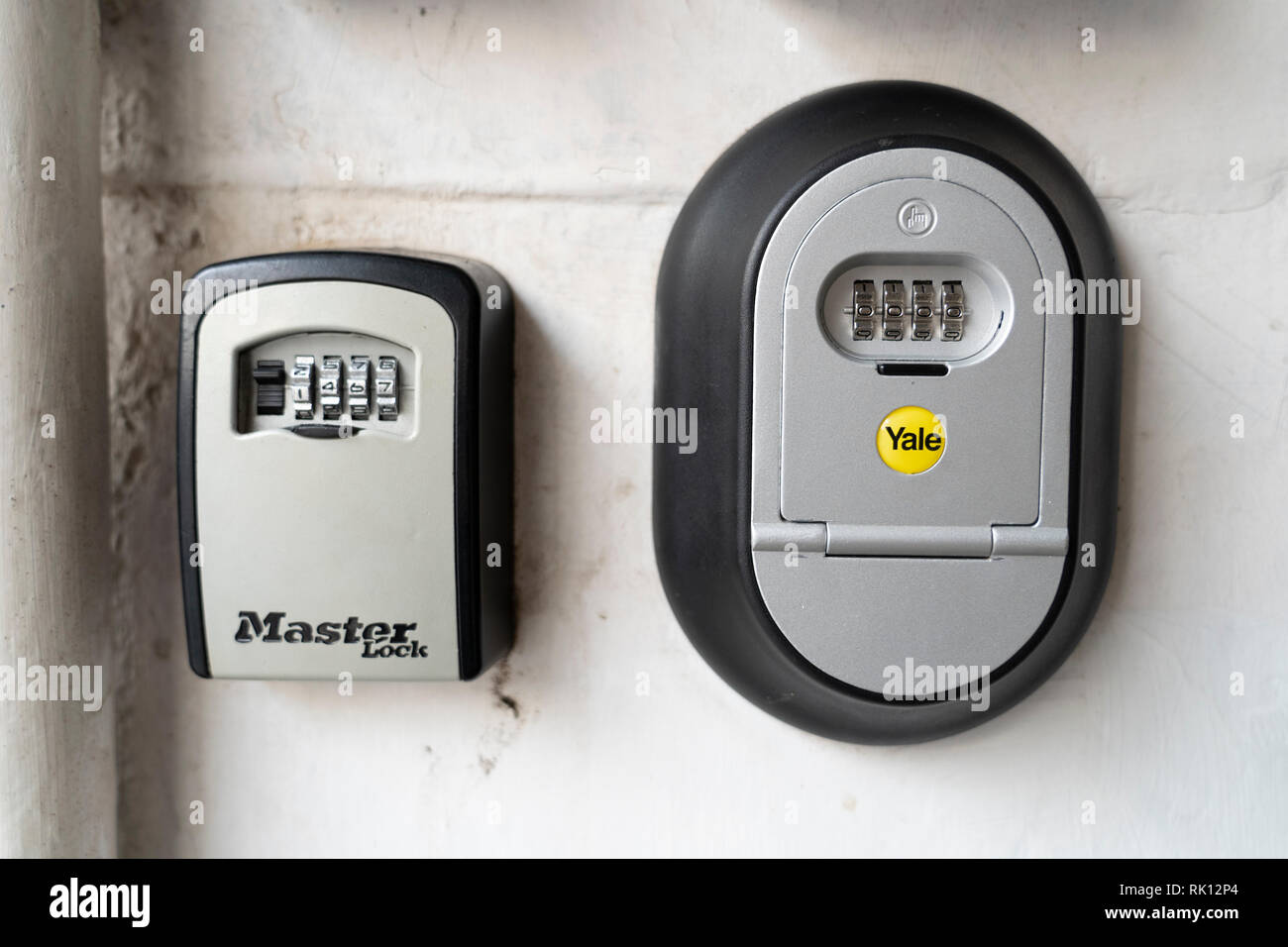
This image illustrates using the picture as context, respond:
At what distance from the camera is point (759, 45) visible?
64 centimetres

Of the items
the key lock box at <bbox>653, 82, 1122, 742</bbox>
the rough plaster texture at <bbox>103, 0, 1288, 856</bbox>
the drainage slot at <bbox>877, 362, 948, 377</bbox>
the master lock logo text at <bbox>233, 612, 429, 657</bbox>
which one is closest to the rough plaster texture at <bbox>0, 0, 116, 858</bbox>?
the rough plaster texture at <bbox>103, 0, 1288, 856</bbox>

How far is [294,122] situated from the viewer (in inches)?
25.8

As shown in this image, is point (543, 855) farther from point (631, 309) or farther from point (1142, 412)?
point (1142, 412)

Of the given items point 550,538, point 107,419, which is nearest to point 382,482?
point 550,538

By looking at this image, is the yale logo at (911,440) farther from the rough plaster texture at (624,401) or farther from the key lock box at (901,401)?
the rough plaster texture at (624,401)

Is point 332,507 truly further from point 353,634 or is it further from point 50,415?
point 50,415

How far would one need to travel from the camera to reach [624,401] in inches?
26.2

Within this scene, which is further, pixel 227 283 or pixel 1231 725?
pixel 1231 725

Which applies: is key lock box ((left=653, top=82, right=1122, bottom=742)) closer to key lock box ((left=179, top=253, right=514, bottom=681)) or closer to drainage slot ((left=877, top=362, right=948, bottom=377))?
drainage slot ((left=877, top=362, right=948, bottom=377))

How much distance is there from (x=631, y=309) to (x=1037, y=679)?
431mm

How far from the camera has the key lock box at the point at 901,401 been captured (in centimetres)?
57
